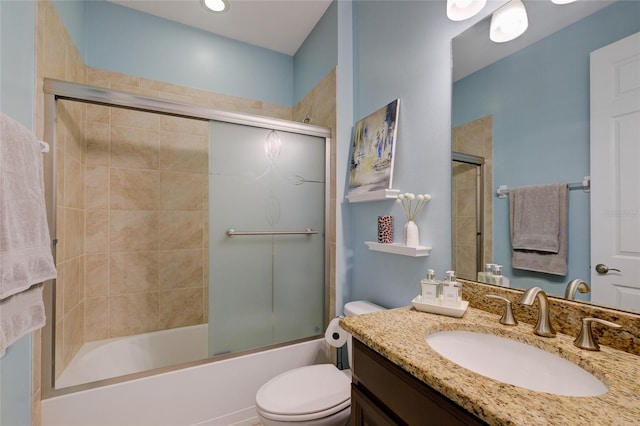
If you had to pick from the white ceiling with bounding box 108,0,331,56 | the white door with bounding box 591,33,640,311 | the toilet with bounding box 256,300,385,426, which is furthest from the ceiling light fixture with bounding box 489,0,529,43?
the toilet with bounding box 256,300,385,426

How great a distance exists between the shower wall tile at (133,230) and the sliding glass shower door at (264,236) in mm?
876

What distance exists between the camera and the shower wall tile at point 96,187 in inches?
76.2

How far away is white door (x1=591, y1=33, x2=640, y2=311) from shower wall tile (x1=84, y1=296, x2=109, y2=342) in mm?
2711

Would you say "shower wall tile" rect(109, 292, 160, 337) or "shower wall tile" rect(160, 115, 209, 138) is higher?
"shower wall tile" rect(160, 115, 209, 138)

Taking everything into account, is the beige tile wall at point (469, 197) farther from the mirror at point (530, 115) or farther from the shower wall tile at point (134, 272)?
the shower wall tile at point (134, 272)

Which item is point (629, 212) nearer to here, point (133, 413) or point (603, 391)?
point (603, 391)

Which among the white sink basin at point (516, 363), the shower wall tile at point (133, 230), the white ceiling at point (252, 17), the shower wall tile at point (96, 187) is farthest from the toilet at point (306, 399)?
the white ceiling at point (252, 17)

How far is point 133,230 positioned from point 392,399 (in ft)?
7.09

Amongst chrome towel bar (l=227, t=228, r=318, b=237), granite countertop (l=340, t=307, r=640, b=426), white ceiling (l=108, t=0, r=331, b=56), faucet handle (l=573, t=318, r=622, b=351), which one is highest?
white ceiling (l=108, t=0, r=331, b=56)

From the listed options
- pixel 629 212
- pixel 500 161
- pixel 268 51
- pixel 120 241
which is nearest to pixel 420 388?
pixel 629 212

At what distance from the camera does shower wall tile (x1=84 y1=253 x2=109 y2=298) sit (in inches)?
75.9

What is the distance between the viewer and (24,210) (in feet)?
3.05

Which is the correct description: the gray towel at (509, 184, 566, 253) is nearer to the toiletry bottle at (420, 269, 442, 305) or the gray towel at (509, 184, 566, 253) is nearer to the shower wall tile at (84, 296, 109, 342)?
the toiletry bottle at (420, 269, 442, 305)

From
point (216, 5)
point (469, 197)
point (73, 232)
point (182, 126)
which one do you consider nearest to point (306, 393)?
point (469, 197)
